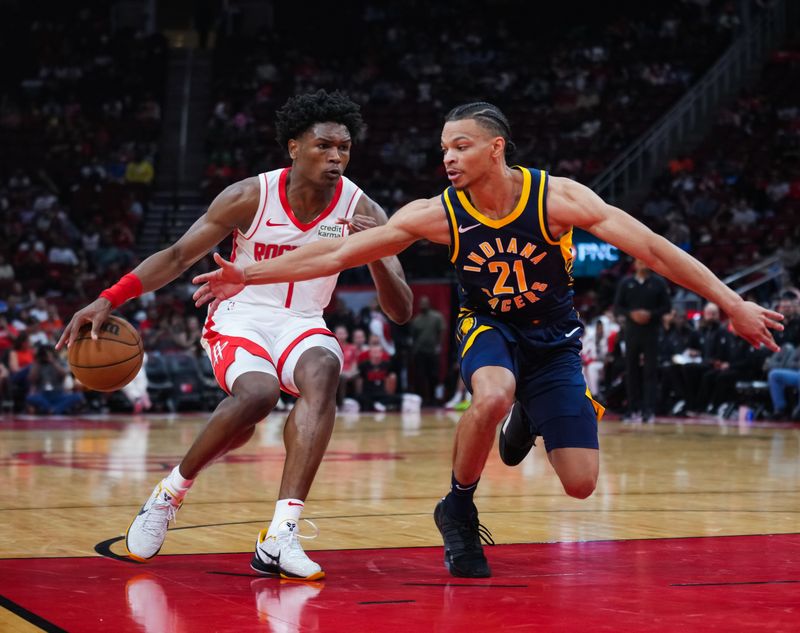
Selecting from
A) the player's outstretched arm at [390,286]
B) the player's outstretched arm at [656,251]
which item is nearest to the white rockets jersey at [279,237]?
the player's outstretched arm at [390,286]

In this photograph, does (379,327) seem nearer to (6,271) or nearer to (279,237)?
(6,271)

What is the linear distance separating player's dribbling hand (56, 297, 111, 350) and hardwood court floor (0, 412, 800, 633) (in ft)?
2.86

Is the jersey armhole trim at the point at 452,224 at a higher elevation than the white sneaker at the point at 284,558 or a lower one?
higher

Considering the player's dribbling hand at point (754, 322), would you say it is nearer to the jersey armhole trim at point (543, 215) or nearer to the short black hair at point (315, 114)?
the jersey armhole trim at point (543, 215)

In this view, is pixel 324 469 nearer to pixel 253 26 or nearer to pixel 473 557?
pixel 473 557

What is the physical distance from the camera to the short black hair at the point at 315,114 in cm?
516

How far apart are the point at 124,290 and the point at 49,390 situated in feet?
37.5

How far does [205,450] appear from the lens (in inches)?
190

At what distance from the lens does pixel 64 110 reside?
27.1m

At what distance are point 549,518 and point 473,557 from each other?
170 cm

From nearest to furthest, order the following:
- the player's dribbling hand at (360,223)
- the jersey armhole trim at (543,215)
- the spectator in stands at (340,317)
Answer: the jersey armhole trim at (543,215), the player's dribbling hand at (360,223), the spectator in stands at (340,317)

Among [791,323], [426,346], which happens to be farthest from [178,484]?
[426,346]

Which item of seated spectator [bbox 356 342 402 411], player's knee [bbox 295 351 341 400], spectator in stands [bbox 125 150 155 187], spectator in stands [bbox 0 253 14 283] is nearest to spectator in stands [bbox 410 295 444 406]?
seated spectator [bbox 356 342 402 411]

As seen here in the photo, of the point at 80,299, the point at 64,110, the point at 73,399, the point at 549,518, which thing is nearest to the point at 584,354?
the point at 73,399
